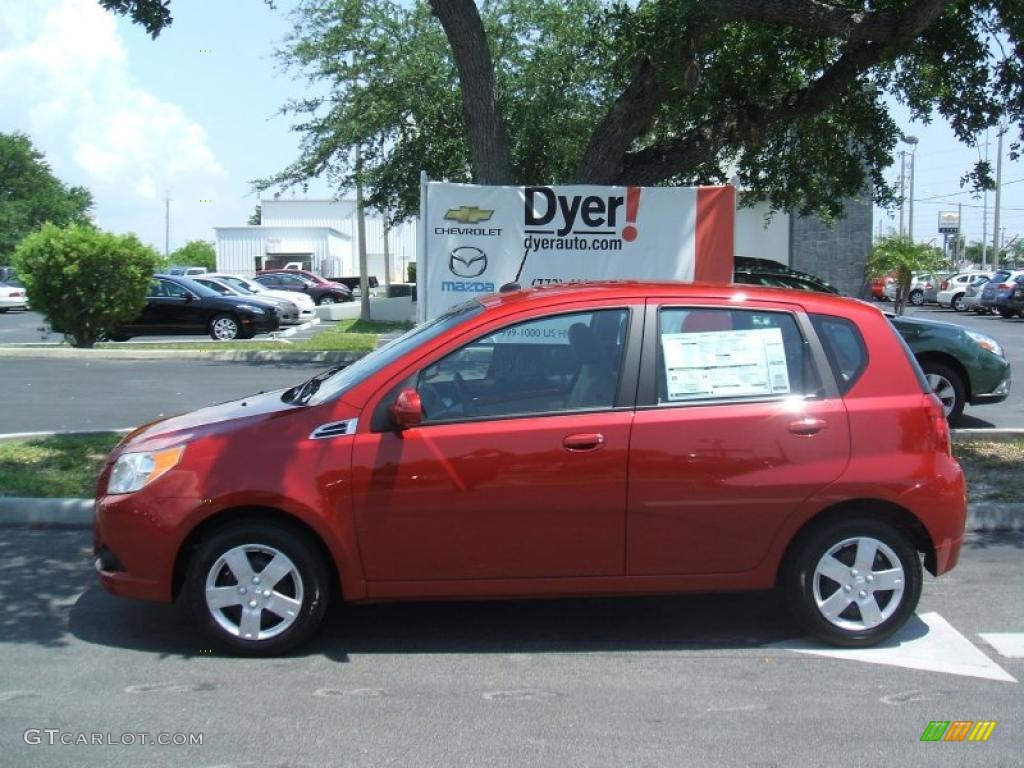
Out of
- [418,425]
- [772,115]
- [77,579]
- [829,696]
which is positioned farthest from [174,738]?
[772,115]

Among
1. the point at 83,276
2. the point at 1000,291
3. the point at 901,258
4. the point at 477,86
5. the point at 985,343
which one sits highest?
the point at 477,86

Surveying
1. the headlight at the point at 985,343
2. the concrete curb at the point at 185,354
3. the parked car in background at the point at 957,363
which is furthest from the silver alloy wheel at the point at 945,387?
the concrete curb at the point at 185,354

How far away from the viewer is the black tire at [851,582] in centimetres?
481

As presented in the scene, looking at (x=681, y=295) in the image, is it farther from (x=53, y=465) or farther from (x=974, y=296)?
(x=974, y=296)

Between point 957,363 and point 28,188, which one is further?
point 28,188

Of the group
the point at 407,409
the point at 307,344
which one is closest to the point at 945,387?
the point at 407,409

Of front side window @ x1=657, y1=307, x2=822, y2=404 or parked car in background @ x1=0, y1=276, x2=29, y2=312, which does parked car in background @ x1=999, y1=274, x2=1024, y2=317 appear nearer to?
front side window @ x1=657, y1=307, x2=822, y2=404

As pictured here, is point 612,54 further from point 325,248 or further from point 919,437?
point 325,248

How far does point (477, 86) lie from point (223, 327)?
39.6 feet

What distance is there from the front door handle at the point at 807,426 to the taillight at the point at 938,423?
0.55 m

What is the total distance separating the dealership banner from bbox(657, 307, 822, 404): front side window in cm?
510

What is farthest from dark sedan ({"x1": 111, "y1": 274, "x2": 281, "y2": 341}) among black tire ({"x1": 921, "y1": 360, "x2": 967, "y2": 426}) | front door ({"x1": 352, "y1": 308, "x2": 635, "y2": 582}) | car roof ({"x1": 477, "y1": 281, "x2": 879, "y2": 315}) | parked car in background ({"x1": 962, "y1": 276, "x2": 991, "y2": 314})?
parked car in background ({"x1": 962, "y1": 276, "x2": 991, "y2": 314})

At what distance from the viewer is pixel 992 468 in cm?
828

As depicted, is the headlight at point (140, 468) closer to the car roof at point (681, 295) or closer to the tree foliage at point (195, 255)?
the car roof at point (681, 295)
